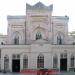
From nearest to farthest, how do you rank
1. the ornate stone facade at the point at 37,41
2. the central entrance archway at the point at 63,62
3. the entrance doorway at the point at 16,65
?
1. the ornate stone facade at the point at 37,41
2. the central entrance archway at the point at 63,62
3. the entrance doorway at the point at 16,65

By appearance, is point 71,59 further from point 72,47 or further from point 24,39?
point 24,39

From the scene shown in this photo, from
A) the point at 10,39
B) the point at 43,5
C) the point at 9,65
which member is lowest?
the point at 9,65

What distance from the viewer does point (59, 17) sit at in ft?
195

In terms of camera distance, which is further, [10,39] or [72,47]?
[10,39]

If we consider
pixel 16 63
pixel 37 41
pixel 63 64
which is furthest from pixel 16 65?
pixel 63 64

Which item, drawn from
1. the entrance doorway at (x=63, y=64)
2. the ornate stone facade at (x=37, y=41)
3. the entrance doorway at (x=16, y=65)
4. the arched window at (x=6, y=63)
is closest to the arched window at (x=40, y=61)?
the ornate stone facade at (x=37, y=41)

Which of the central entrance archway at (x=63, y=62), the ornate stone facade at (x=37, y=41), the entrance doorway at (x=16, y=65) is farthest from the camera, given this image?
the entrance doorway at (x=16, y=65)

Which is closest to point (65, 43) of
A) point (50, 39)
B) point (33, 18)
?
point (50, 39)

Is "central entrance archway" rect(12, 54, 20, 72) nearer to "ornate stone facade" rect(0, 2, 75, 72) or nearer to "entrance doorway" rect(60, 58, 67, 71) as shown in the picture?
"ornate stone facade" rect(0, 2, 75, 72)

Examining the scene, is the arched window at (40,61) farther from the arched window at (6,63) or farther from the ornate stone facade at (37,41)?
the arched window at (6,63)

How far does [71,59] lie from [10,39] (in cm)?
1059

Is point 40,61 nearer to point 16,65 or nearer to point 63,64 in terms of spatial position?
point 63,64

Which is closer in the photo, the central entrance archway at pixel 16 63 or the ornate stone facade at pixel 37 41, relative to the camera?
the ornate stone facade at pixel 37 41

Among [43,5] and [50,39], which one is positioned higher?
[43,5]
